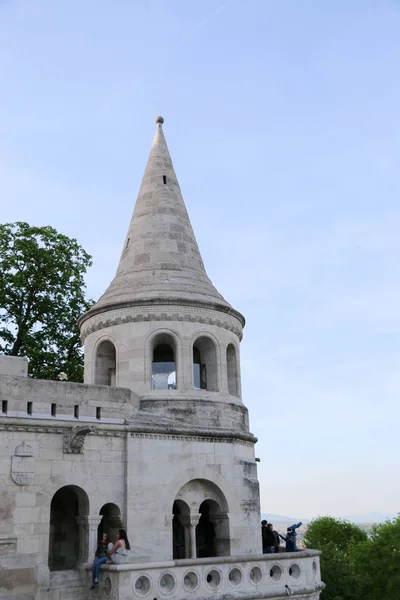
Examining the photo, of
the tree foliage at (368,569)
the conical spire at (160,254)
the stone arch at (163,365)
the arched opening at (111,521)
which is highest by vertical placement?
the conical spire at (160,254)

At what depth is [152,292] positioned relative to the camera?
57.0 ft

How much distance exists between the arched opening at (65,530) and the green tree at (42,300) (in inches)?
369

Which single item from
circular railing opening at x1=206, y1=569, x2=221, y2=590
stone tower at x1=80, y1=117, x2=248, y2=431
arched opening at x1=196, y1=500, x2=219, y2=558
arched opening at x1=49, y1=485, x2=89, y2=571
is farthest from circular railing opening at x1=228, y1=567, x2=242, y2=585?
stone tower at x1=80, y1=117, x2=248, y2=431

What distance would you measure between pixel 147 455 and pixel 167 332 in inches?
138

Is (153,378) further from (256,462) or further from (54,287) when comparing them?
(54,287)

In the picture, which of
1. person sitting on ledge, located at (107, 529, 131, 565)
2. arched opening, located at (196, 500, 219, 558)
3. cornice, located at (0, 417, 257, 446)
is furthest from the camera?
arched opening, located at (196, 500, 219, 558)

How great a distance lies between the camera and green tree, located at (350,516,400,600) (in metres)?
34.0

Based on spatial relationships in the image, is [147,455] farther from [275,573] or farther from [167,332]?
[275,573]

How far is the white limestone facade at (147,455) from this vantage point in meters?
13.0

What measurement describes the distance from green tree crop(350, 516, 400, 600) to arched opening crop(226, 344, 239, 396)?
1971cm

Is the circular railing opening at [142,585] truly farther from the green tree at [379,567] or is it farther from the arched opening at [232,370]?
the green tree at [379,567]

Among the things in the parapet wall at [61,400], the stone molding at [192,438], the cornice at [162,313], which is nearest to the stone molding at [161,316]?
the cornice at [162,313]

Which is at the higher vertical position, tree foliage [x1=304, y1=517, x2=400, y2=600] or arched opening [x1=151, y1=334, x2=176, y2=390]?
arched opening [x1=151, y1=334, x2=176, y2=390]

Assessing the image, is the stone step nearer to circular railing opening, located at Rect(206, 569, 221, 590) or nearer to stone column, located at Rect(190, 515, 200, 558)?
circular railing opening, located at Rect(206, 569, 221, 590)
